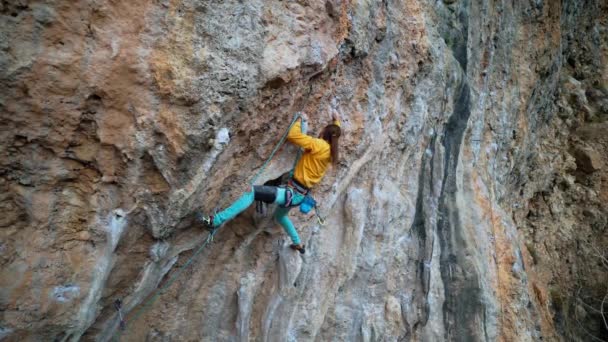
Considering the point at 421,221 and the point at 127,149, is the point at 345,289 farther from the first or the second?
the point at 127,149

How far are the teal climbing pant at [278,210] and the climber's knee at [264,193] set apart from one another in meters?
0.04

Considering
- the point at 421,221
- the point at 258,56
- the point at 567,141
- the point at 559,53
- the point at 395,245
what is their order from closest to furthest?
the point at 258,56
the point at 395,245
the point at 421,221
the point at 559,53
the point at 567,141

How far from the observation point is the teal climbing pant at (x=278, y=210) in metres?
3.82

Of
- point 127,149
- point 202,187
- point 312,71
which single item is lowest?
point 202,187

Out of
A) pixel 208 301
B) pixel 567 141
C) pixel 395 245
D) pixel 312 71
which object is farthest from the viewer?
pixel 567 141

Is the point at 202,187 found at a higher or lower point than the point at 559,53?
lower

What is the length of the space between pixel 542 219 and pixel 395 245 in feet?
20.2

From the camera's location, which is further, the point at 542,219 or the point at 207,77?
the point at 542,219

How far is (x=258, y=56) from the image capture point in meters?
3.54

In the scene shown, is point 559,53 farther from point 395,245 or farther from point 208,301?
point 208,301

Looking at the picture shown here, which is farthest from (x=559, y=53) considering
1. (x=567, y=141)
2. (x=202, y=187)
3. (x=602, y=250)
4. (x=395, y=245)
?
(x=202, y=187)

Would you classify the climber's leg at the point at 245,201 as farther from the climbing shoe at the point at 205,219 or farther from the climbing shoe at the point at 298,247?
the climbing shoe at the point at 298,247

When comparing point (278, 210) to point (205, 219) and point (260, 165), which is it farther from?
point (205, 219)

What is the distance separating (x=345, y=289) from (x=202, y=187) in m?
2.60
